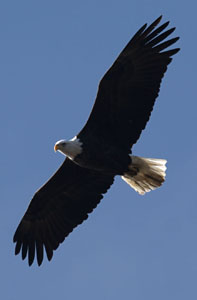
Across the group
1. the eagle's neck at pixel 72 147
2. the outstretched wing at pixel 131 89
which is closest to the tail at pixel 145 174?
the outstretched wing at pixel 131 89

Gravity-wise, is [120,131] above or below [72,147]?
above

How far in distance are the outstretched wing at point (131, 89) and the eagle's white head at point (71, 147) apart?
150 millimetres

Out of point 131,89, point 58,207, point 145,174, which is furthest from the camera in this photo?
point 58,207

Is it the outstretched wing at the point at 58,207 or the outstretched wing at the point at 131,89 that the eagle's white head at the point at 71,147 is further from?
the outstretched wing at the point at 58,207

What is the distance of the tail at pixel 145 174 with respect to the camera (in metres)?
13.2

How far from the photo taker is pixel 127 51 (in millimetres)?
12672

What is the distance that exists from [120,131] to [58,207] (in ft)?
6.52

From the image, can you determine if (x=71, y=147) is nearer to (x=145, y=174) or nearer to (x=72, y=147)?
(x=72, y=147)

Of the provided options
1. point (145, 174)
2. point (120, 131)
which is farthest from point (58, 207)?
point (120, 131)

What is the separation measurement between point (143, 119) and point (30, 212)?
2.74m

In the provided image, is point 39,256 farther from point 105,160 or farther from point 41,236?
point 105,160

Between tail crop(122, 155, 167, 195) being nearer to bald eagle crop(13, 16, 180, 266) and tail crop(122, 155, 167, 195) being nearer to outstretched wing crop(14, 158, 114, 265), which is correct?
bald eagle crop(13, 16, 180, 266)

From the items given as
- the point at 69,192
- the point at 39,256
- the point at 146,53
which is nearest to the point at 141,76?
the point at 146,53

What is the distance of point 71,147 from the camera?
12.8 metres
